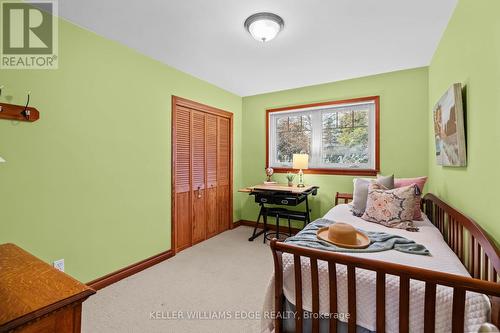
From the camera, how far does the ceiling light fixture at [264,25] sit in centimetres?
197

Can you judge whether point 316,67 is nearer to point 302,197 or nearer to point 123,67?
point 302,197

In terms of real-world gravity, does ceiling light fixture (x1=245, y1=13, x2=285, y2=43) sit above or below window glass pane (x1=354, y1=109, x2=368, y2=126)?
above

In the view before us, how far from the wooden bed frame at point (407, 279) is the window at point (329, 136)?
1.92 meters

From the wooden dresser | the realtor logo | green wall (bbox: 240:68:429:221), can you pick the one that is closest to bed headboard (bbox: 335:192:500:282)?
green wall (bbox: 240:68:429:221)

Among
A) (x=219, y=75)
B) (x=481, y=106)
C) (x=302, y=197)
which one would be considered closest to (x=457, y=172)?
(x=481, y=106)

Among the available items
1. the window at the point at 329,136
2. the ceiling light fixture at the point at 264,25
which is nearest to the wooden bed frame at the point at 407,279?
the ceiling light fixture at the point at 264,25

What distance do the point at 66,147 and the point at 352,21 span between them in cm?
274

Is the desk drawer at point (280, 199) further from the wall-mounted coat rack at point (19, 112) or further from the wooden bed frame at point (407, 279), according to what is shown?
the wall-mounted coat rack at point (19, 112)

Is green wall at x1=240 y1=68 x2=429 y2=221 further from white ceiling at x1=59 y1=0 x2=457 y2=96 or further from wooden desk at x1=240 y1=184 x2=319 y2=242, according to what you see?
wooden desk at x1=240 y1=184 x2=319 y2=242

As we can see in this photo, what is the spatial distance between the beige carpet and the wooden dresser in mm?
960

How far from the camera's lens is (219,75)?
11.0 ft

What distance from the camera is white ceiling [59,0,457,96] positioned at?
185 cm

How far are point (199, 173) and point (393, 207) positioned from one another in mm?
2524

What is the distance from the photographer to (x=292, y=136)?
13.1 feet
